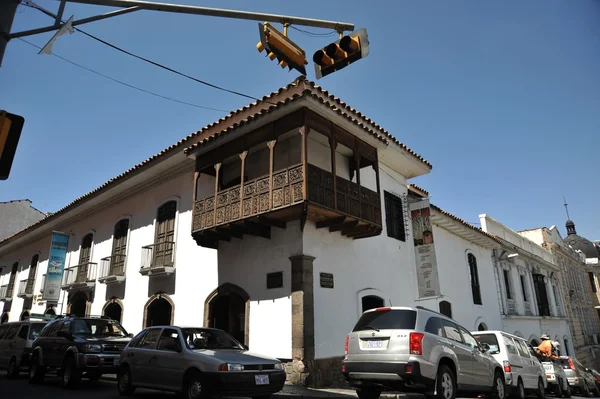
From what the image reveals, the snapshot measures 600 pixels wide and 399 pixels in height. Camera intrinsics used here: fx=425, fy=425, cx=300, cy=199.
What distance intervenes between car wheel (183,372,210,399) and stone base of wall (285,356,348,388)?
3781 mm

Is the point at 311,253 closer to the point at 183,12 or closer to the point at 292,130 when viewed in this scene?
the point at 292,130

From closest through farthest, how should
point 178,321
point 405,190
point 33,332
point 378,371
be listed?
point 378,371 → point 33,332 → point 178,321 → point 405,190

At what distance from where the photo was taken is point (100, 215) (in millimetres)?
21375

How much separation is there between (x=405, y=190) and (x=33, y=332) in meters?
13.9

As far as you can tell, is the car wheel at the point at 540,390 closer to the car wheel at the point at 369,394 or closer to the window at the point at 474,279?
the car wheel at the point at 369,394

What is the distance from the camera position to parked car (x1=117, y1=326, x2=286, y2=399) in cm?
723

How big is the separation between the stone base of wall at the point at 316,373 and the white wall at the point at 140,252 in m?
4.42

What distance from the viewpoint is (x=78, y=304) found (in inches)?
843

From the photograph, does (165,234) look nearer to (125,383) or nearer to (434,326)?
(125,383)

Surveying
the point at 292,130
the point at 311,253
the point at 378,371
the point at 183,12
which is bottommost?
the point at 378,371

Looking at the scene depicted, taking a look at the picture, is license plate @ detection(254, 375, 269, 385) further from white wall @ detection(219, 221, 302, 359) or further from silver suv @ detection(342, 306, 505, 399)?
white wall @ detection(219, 221, 302, 359)

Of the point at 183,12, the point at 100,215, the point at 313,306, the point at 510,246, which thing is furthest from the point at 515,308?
the point at 183,12

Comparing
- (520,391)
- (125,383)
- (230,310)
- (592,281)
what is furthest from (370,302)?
(592,281)

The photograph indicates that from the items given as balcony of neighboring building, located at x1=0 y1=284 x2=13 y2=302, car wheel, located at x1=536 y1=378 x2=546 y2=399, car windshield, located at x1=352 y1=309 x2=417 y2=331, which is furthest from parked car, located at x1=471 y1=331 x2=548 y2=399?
balcony of neighboring building, located at x1=0 y1=284 x2=13 y2=302
